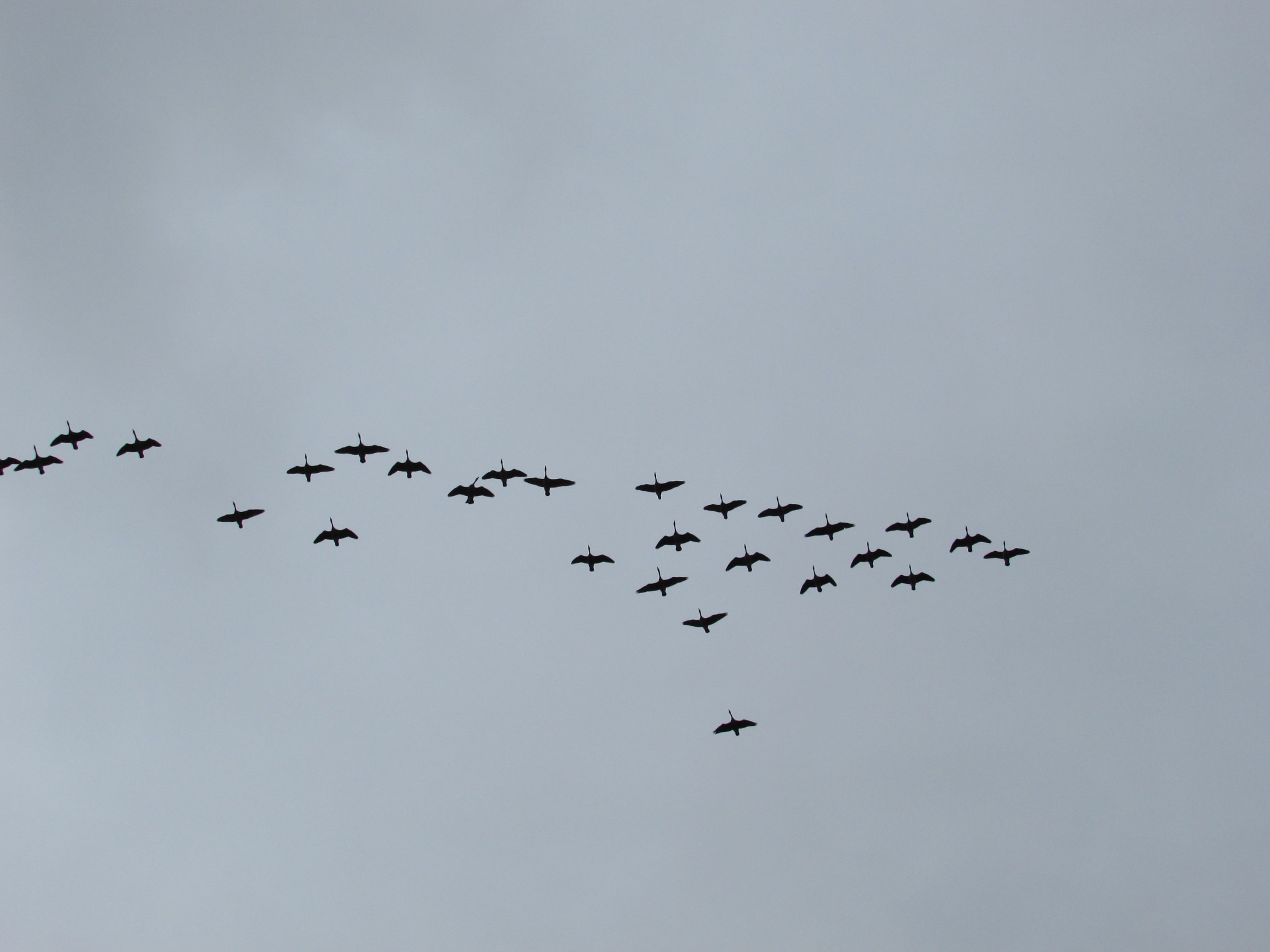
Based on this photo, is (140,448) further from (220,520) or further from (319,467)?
(319,467)

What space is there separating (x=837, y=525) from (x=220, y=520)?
61.0 m

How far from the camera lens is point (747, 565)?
369 ft

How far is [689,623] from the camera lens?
353ft

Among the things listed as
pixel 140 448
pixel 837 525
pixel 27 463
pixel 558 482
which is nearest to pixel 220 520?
pixel 140 448

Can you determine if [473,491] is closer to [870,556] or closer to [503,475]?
[503,475]

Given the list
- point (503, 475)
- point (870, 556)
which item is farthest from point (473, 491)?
point (870, 556)

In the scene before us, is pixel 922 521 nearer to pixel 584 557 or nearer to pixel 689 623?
pixel 689 623

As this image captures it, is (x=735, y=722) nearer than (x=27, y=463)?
No

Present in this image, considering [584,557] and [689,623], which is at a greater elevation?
[584,557]

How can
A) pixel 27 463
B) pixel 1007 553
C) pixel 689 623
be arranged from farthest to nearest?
pixel 1007 553, pixel 689 623, pixel 27 463

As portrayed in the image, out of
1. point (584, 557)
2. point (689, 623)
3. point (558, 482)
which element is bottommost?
point (689, 623)

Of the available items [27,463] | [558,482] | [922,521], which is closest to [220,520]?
[27,463]

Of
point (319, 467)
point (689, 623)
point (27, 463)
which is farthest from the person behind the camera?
point (689, 623)

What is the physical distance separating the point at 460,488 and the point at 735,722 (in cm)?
3702
